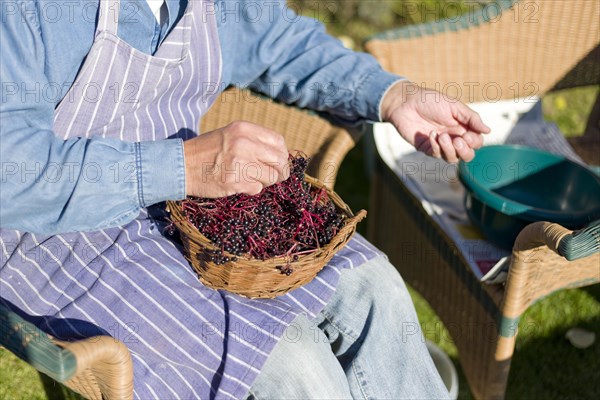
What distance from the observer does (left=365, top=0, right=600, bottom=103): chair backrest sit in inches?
96.4

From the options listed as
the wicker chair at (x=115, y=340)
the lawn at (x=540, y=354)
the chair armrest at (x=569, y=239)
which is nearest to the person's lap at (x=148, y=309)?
the wicker chair at (x=115, y=340)

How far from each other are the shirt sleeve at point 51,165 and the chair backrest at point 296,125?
0.55 m

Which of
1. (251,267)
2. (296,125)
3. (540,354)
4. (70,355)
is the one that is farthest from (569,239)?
(540,354)

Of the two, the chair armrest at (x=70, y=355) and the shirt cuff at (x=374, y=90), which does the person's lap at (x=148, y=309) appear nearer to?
the chair armrest at (x=70, y=355)

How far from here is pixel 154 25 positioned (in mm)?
1626

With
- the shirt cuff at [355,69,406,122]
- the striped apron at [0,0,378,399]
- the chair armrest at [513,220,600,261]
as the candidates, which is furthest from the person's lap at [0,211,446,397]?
the shirt cuff at [355,69,406,122]

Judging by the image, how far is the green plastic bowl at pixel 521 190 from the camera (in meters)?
1.87

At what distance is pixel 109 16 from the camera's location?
1.50 metres

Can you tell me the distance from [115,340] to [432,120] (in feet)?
3.35

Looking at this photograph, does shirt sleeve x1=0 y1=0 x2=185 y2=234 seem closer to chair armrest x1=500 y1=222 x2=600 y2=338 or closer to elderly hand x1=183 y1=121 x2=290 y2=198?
elderly hand x1=183 y1=121 x2=290 y2=198

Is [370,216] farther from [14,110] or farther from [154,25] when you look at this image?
[14,110]

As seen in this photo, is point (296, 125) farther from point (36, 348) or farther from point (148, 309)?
point (36, 348)

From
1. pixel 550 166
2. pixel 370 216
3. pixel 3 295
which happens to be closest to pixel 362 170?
pixel 370 216

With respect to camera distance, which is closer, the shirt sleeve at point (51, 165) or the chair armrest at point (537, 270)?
the shirt sleeve at point (51, 165)
